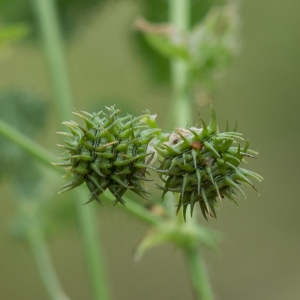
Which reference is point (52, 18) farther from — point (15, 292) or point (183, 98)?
point (15, 292)

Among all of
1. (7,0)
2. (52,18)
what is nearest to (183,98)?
(52,18)

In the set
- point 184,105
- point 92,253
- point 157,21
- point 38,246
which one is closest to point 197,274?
point 92,253

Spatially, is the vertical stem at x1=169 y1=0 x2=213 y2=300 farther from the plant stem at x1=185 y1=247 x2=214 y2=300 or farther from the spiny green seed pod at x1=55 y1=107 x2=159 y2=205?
the spiny green seed pod at x1=55 y1=107 x2=159 y2=205

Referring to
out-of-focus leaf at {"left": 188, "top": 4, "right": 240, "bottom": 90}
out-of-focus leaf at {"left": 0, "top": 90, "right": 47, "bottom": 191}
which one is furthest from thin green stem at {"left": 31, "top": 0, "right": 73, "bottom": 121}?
out-of-focus leaf at {"left": 188, "top": 4, "right": 240, "bottom": 90}

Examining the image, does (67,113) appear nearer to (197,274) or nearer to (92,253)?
(92,253)

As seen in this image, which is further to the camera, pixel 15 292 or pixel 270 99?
pixel 270 99

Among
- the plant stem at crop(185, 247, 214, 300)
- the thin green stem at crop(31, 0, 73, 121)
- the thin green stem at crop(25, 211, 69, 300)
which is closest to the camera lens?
the plant stem at crop(185, 247, 214, 300)
